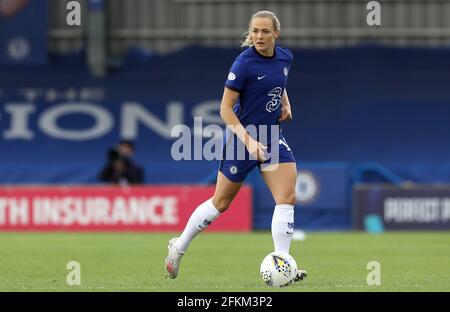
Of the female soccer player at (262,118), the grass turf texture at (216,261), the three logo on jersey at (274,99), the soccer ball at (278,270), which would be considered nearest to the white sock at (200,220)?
the female soccer player at (262,118)

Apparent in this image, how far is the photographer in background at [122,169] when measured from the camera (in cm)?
2077

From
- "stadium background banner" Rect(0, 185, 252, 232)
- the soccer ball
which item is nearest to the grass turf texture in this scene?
the soccer ball

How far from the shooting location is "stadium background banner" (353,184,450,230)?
20172 millimetres

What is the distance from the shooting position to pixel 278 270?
9320 mm

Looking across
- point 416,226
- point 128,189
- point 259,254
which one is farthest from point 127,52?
point 259,254

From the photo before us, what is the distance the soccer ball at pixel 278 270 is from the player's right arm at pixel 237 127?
2.55 ft

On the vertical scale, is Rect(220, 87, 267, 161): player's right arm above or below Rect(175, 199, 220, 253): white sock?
above

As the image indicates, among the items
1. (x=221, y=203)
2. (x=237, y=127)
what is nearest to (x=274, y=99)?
(x=237, y=127)

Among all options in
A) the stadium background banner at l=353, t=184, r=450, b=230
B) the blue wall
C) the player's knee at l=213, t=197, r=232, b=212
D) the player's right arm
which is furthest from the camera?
the blue wall

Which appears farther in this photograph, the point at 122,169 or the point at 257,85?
the point at 122,169

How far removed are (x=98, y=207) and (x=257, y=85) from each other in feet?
34.9

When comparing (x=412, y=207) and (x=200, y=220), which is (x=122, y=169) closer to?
(x=412, y=207)

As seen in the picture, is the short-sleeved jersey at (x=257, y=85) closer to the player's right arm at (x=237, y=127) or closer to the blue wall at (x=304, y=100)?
the player's right arm at (x=237, y=127)

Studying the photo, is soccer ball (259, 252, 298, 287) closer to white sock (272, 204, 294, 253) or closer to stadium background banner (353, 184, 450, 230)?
white sock (272, 204, 294, 253)
